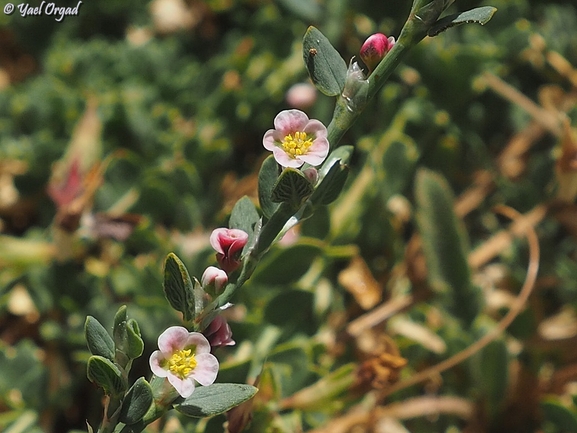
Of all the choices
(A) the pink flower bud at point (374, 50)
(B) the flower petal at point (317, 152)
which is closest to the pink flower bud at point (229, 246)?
(B) the flower petal at point (317, 152)

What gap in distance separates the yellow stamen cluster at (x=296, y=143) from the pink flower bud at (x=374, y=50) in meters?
0.12

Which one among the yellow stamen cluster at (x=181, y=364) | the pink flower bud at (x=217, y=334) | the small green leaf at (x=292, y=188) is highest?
the small green leaf at (x=292, y=188)

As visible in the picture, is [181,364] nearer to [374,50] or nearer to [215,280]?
[215,280]

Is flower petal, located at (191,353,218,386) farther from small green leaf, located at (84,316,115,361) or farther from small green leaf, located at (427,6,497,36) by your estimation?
small green leaf, located at (427,6,497,36)

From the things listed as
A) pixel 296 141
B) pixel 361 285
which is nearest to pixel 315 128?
pixel 296 141

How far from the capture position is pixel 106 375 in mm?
783

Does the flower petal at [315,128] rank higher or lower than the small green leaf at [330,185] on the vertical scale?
higher

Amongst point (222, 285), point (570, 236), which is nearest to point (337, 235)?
point (570, 236)

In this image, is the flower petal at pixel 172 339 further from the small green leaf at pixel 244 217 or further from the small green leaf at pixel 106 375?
the small green leaf at pixel 244 217

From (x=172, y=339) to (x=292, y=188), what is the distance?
22 cm

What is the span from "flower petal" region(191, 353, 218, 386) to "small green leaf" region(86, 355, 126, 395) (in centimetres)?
9

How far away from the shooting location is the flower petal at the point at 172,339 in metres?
0.79

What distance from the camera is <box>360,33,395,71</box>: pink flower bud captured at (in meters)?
0.84

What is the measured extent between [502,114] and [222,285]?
3.90 ft
